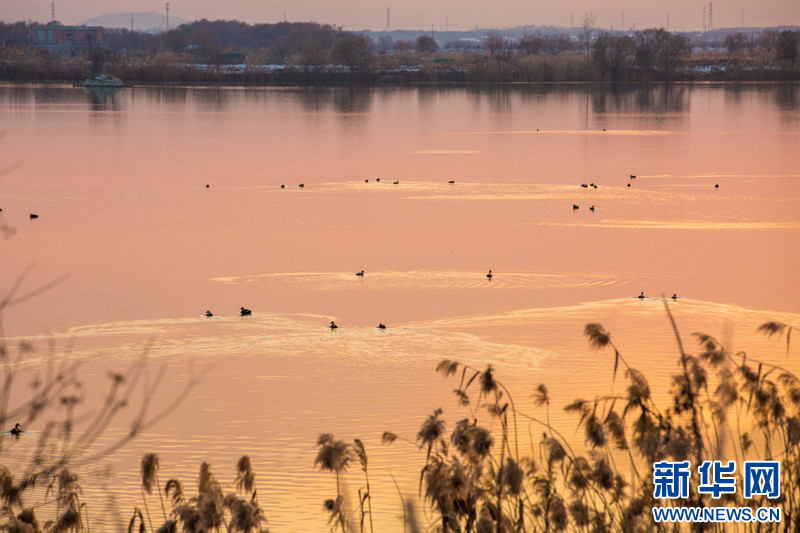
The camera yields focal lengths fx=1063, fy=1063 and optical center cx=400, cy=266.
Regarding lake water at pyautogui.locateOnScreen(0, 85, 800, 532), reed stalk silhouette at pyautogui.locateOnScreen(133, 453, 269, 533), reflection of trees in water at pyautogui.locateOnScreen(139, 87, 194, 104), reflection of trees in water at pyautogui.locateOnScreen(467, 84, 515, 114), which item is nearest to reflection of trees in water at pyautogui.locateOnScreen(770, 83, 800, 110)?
reflection of trees in water at pyautogui.locateOnScreen(467, 84, 515, 114)

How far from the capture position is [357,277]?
12.5m

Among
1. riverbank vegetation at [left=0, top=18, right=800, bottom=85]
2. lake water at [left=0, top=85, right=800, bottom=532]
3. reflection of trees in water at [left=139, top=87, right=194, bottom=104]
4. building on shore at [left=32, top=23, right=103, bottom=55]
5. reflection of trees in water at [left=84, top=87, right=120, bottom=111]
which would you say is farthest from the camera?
building on shore at [left=32, top=23, right=103, bottom=55]

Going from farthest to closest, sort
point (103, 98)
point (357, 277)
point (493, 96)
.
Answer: point (493, 96), point (103, 98), point (357, 277)

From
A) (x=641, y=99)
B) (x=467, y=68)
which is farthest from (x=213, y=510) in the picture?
(x=467, y=68)

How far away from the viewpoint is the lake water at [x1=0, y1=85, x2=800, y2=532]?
25.5ft

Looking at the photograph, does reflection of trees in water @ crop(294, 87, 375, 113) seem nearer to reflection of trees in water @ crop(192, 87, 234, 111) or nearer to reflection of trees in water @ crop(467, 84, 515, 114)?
reflection of trees in water @ crop(192, 87, 234, 111)

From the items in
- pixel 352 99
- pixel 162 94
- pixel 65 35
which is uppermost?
pixel 65 35

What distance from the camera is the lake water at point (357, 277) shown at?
25.5ft

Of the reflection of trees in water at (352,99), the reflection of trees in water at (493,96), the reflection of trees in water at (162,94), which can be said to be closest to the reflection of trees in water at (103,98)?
the reflection of trees in water at (162,94)

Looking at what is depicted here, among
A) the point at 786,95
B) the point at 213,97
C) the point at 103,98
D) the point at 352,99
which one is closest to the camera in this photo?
the point at 786,95

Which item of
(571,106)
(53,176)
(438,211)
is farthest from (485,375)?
(571,106)

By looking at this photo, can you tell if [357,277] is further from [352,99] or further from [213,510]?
[352,99]

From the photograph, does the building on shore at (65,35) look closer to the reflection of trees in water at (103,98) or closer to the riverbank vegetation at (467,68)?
Answer: the riverbank vegetation at (467,68)

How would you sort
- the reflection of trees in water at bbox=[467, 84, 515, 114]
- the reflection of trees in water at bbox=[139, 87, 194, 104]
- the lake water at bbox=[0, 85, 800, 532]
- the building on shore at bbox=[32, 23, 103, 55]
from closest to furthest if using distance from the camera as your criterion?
the lake water at bbox=[0, 85, 800, 532], the reflection of trees in water at bbox=[467, 84, 515, 114], the reflection of trees in water at bbox=[139, 87, 194, 104], the building on shore at bbox=[32, 23, 103, 55]
